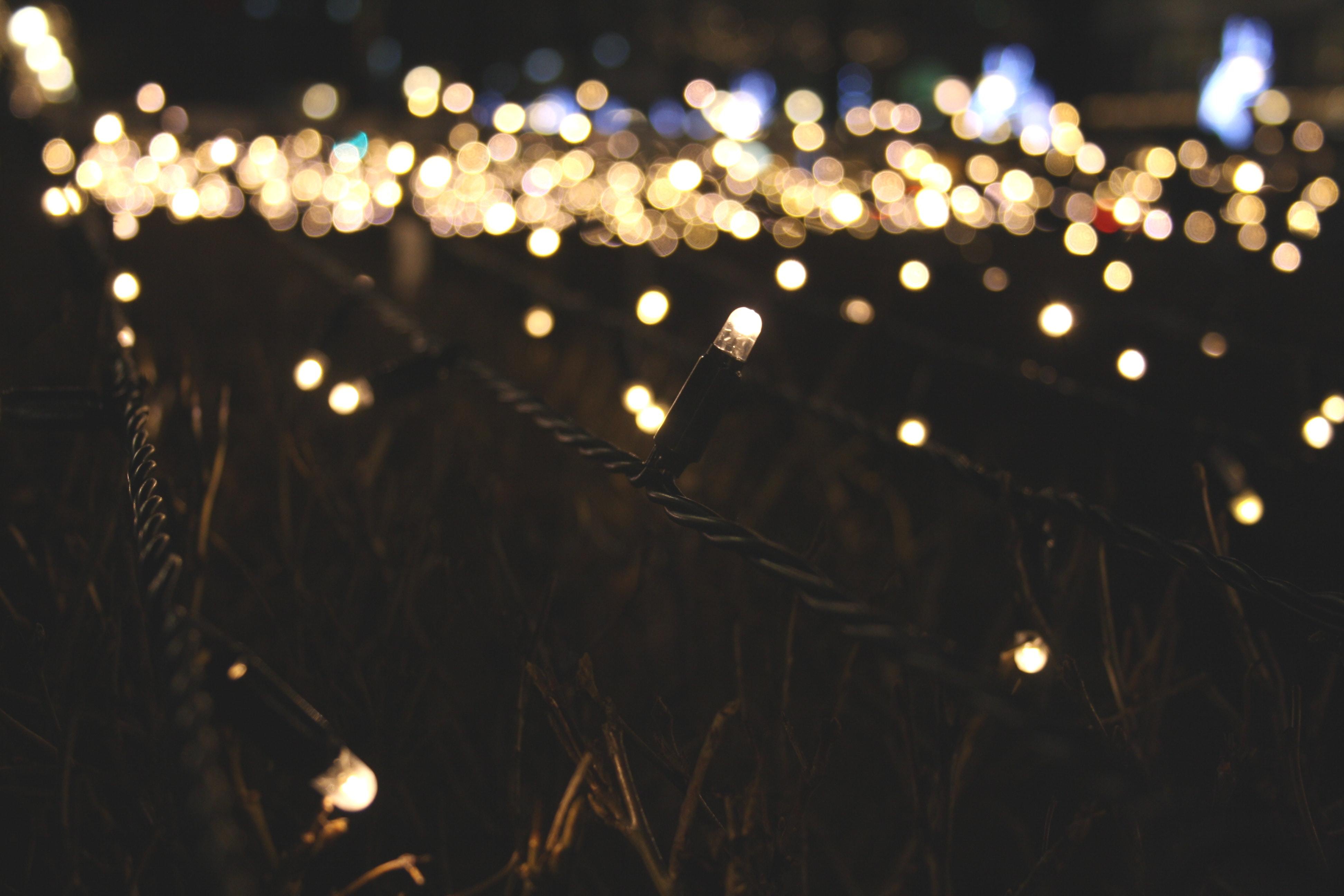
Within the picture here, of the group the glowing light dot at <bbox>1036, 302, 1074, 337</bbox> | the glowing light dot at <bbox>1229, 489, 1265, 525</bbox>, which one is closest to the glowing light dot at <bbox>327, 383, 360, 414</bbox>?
the glowing light dot at <bbox>1036, 302, 1074, 337</bbox>

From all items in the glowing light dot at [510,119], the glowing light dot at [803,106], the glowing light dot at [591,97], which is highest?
the glowing light dot at [803,106]

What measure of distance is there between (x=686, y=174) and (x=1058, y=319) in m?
2.40

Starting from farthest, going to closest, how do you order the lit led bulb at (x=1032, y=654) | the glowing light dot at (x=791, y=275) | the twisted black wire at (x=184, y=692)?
the glowing light dot at (x=791, y=275) < the lit led bulb at (x=1032, y=654) < the twisted black wire at (x=184, y=692)

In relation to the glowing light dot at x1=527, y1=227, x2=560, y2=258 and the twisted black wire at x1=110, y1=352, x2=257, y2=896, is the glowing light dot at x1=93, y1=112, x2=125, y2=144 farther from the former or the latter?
the twisted black wire at x1=110, y1=352, x2=257, y2=896

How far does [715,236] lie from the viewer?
22.4ft

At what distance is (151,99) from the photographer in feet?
20.7

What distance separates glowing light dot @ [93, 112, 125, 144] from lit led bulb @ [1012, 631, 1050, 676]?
4.49m

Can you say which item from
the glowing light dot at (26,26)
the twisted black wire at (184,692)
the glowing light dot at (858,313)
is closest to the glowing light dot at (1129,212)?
the glowing light dot at (858,313)

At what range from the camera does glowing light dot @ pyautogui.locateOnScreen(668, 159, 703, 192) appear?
404 centimetres

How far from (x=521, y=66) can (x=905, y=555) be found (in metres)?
19.0

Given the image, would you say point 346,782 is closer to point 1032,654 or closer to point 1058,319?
point 1032,654

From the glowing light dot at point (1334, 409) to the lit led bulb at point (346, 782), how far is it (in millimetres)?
2404

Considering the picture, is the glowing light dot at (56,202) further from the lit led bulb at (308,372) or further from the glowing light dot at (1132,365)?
the glowing light dot at (1132,365)

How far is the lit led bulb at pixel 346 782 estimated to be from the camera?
0.86m
